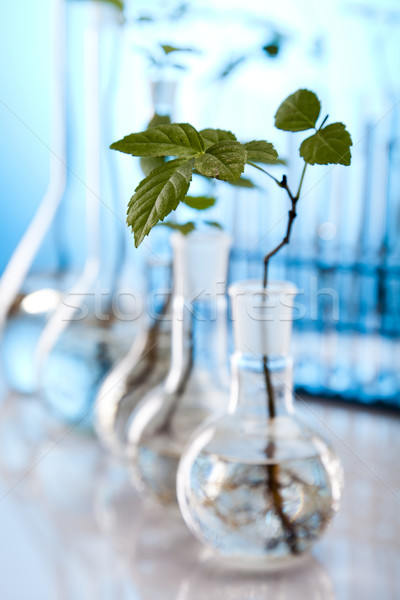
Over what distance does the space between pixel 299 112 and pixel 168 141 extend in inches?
2.4

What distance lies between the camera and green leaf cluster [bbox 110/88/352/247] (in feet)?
0.70

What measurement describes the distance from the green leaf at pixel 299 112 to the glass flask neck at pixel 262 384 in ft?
0.45

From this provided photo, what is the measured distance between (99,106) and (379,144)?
0.29 meters

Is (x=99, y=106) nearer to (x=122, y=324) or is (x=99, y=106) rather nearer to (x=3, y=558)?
(x=122, y=324)

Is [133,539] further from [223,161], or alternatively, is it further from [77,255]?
[77,255]

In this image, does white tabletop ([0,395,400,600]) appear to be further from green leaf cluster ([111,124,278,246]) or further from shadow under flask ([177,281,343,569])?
green leaf cluster ([111,124,278,246])

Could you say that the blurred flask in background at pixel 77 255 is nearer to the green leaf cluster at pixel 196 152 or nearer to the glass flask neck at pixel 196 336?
the glass flask neck at pixel 196 336

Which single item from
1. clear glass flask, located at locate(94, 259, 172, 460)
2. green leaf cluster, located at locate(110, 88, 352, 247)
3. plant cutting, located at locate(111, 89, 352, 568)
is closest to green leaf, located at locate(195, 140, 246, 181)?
green leaf cluster, located at locate(110, 88, 352, 247)

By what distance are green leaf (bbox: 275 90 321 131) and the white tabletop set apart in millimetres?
183

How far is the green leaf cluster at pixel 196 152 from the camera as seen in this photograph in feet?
0.70

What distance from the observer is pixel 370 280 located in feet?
2.04

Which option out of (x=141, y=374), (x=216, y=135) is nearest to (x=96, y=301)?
(x=141, y=374)

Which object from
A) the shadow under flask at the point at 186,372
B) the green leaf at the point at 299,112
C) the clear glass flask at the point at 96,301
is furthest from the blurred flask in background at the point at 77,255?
the green leaf at the point at 299,112

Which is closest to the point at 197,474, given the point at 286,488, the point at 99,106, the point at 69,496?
the point at 286,488
